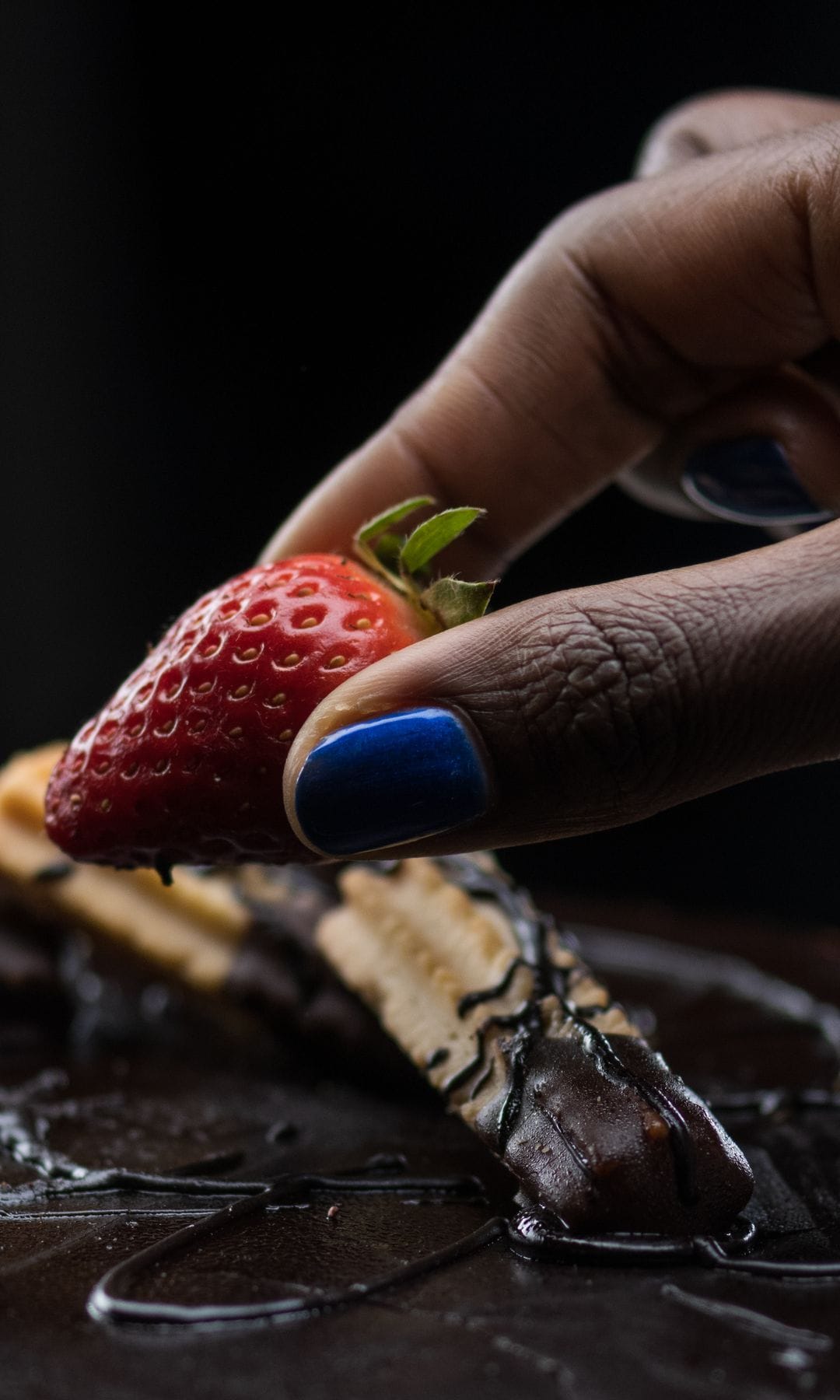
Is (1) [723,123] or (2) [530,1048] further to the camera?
(1) [723,123]

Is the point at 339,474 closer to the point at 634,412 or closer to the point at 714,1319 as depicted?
the point at 634,412

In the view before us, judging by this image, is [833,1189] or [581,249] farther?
[581,249]

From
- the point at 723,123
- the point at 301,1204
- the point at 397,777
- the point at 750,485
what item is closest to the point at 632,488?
the point at 750,485

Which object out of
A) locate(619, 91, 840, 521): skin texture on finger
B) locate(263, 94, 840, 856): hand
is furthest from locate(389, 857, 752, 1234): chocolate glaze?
locate(619, 91, 840, 521): skin texture on finger

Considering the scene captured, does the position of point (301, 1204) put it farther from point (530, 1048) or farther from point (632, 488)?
point (632, 488)

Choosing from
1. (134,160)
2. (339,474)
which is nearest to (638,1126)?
(339,474)
